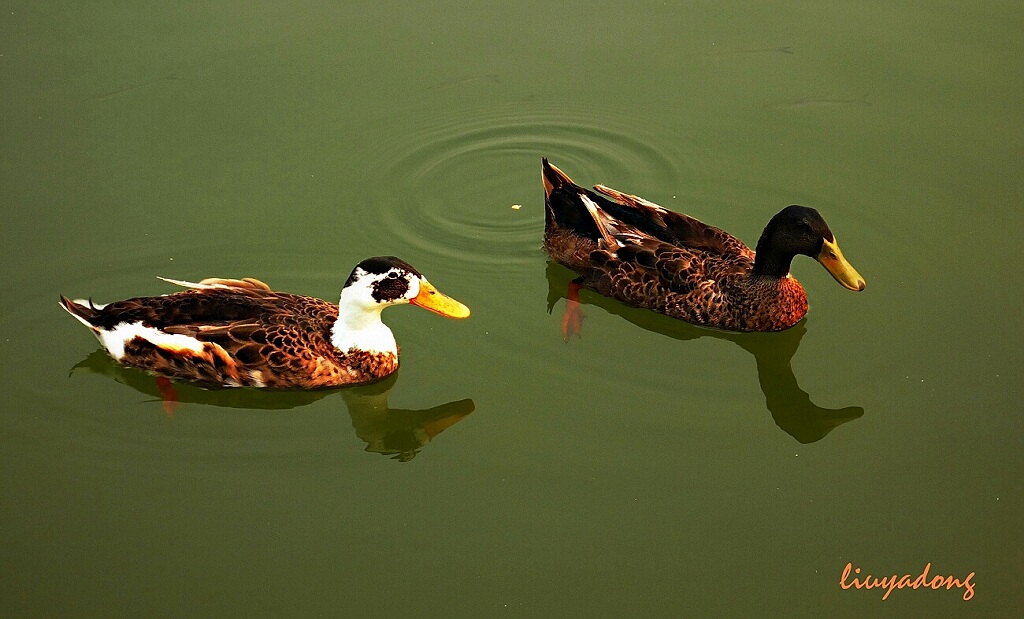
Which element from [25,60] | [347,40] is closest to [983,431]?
[347,40]

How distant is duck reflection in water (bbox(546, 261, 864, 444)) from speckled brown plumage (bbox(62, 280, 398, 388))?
126cm

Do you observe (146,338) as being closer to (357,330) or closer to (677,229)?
(357,330)

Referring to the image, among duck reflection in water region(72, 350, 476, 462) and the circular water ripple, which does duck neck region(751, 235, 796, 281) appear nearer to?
the circular water ripple

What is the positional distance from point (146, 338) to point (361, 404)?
1.07 meters

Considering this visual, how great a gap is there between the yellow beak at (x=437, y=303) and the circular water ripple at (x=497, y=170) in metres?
0.82

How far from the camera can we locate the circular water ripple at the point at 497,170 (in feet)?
22.1

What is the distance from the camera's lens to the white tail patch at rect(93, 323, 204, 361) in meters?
5.49

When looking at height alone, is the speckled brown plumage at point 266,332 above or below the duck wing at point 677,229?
below

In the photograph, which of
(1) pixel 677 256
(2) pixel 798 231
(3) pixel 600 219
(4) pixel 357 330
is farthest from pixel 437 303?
(2) pixel 798 231

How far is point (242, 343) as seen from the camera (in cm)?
550

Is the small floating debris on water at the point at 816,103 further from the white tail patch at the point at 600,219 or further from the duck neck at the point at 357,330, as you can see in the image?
the duck neck at the point at 357,330

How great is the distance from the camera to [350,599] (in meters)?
4.69

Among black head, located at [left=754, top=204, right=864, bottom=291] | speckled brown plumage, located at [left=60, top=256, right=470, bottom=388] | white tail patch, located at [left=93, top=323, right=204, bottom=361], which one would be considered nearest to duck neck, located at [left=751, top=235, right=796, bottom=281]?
black head, located at [left=754, top=204, right=864, bottom=291]

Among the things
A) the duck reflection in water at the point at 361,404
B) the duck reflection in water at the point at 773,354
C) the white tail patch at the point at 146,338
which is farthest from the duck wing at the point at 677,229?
the white tail patch at the point at 146,338
